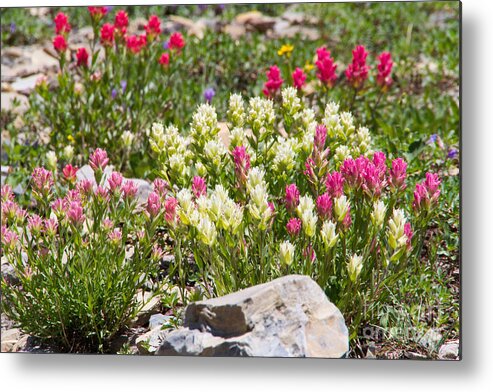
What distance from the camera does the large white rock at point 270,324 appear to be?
2.80m

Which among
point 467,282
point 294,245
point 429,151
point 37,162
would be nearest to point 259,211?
point 294,245

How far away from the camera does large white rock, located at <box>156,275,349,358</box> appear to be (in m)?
2.80

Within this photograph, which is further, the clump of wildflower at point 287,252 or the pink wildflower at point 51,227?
the pink wildflower at point 51,227

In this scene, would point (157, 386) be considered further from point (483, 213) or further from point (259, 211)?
point (483, 213)

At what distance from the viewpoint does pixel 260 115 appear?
320cm

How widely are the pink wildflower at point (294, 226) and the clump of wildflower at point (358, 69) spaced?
1.28 m

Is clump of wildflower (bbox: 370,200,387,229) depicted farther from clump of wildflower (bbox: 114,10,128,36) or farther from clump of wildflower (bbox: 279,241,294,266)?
clump of wildflower (bbox: 114,10,128,36)

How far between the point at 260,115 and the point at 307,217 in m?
0.56

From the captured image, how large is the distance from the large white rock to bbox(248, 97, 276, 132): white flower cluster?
672 mm

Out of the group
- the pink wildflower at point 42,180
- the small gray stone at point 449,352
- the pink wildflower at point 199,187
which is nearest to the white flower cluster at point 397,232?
the small gray stone at point 449,352

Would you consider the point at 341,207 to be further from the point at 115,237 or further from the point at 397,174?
the point at 115,237

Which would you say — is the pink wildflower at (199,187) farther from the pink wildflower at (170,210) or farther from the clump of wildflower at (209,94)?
the clump of wildflower at (209,94)

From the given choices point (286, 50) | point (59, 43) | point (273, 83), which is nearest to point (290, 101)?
point (273, 83)

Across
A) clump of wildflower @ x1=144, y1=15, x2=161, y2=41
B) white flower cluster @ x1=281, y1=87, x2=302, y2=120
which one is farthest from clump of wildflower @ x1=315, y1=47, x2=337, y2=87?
clump of wildflower @ x1=144, y1=15, x2=161, y2=41
